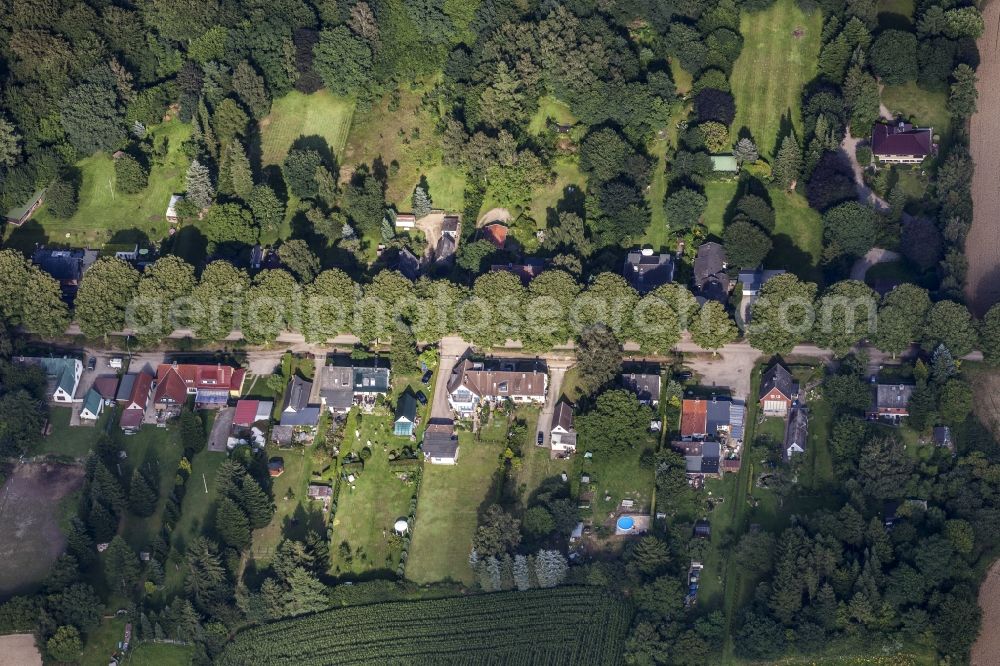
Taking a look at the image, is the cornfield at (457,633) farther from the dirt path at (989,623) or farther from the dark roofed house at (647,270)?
the dark roofed house at (647,270)

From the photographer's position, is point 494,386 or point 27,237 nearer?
point 494,386

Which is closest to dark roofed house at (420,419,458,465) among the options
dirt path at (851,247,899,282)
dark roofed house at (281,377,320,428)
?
dark roofed house at (281,377,320,428)

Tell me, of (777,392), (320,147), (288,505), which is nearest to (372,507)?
(288,505)

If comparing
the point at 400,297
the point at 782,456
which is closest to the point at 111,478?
the point at 400,297

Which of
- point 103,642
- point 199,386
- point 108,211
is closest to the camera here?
point 103,642

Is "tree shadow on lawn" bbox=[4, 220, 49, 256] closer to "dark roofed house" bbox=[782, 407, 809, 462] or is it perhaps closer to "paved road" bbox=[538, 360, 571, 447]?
"paved road" bbox=[538, 360, 571, 447]

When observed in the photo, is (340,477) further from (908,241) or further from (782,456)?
(908,241)

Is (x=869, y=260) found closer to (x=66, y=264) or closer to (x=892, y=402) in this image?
(x=892, y=402)
